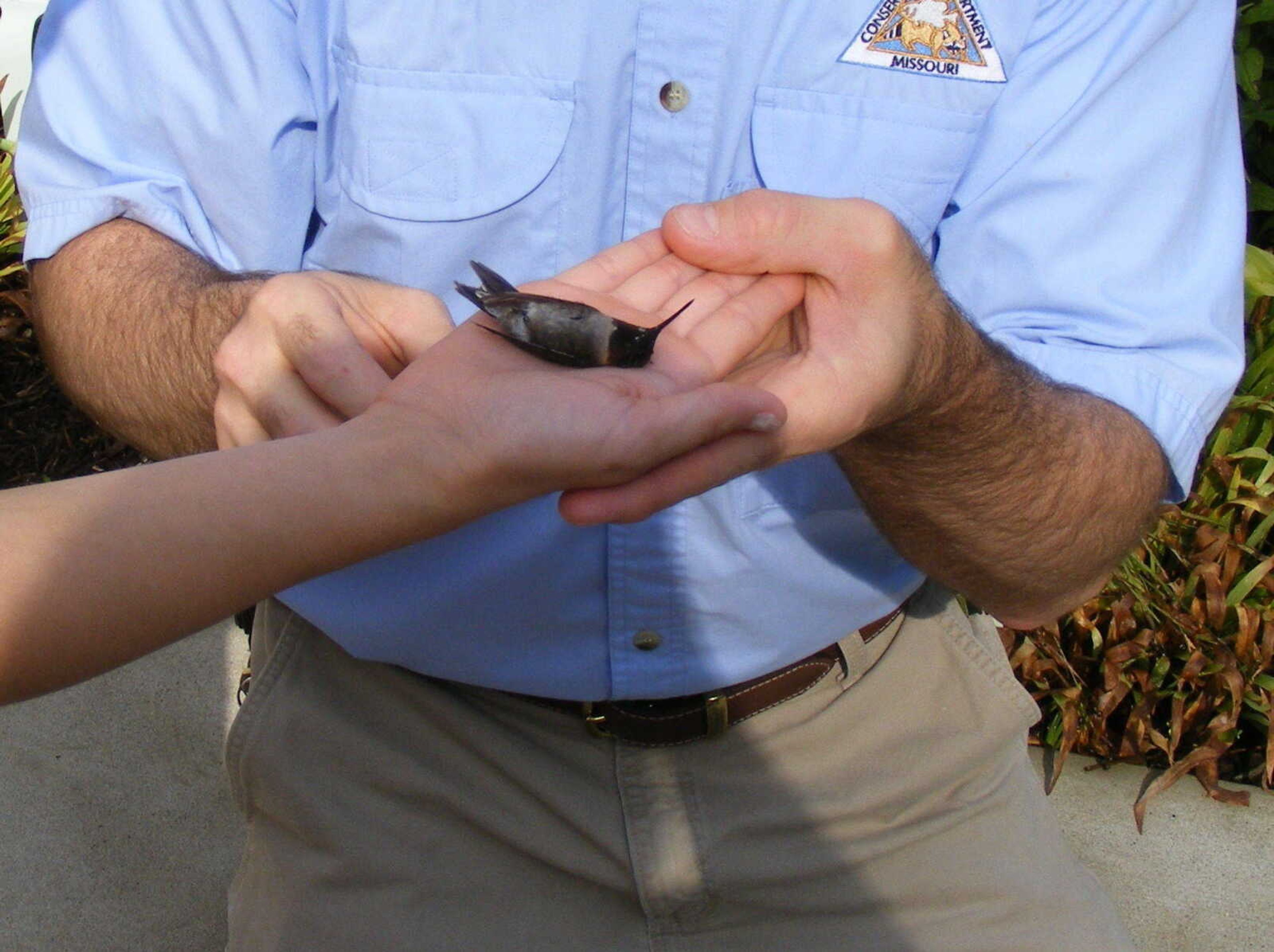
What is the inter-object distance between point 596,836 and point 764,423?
1.16m

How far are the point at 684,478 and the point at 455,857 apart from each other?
1219 mm

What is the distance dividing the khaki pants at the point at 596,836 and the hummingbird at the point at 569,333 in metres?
0.94

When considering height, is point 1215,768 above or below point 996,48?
below

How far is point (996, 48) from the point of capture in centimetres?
229

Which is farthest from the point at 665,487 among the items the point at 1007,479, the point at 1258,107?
the point at 1258,107

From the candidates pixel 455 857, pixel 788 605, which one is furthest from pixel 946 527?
pixel 455 857

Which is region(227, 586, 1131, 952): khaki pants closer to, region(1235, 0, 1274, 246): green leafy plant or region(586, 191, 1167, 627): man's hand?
region(586, 191, 1167, 627): man's hand

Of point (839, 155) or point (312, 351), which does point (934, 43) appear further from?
point (312, 351)

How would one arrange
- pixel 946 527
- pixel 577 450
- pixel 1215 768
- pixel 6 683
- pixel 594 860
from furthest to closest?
pixel 1215 768 < pixel 594 860 < pixel 946 527 < pixel 577 450 < pixel 6 683

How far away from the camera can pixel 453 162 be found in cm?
233

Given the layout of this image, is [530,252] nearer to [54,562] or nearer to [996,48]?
[996,48]

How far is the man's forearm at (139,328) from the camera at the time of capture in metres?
2.19

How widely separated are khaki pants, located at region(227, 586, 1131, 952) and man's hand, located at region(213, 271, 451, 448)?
0.82 meters

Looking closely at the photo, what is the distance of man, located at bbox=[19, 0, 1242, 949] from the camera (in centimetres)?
226
